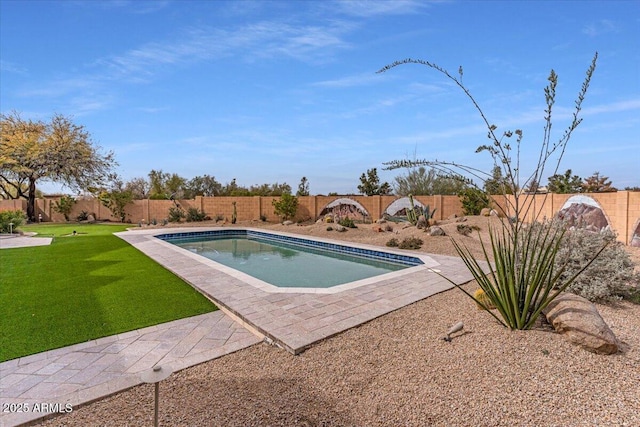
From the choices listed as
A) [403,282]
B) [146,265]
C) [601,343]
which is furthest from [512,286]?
[146,265]

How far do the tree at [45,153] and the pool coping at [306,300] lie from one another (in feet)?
58.0

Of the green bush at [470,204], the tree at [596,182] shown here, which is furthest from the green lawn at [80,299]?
the tree at [596,182]

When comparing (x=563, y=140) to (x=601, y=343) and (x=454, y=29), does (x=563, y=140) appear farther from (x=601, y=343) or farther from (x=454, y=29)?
(x=454, y=29)

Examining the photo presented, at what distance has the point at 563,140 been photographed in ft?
9.84

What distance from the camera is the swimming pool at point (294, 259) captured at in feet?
22.7

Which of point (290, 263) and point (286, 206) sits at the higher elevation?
point (286, 206)

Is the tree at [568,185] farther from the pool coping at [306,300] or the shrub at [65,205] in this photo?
the shrub at [65,205]

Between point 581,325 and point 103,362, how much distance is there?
437cm

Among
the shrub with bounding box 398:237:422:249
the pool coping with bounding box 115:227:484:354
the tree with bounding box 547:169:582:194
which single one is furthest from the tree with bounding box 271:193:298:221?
the tree with bounding box 547:169:582:194

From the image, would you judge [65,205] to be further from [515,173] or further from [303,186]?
[515,173]

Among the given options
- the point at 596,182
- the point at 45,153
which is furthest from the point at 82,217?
the point at 596,182

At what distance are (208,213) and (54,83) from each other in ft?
30.8

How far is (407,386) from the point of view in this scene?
8.30 ft

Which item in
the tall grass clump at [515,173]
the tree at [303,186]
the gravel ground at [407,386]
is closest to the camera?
the gravel ground at [407,386]
